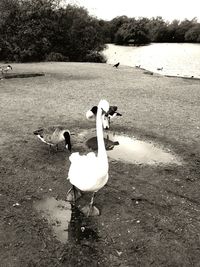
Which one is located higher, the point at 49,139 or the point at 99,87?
the point at 49,139

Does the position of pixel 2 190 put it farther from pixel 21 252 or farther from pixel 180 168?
pixel 180 168

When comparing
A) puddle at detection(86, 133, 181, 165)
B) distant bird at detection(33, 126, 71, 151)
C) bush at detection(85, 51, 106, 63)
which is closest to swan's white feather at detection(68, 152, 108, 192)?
distant bird at detection(33, 126, 71, 151)

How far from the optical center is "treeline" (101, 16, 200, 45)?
63688mm

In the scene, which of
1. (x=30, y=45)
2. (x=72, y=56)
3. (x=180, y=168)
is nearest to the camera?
Answer: (x=180, y=168)

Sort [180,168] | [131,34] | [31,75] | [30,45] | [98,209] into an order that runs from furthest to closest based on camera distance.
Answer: [131,34] → [30,45] → [31,75] → [180,168] → [98,209]

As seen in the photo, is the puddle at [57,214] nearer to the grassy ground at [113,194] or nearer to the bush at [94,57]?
the grassy ground at [113,194]

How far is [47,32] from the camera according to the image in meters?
32.6

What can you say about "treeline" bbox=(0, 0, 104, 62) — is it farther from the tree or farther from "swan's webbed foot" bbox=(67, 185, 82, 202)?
the tree

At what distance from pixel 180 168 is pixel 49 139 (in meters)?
3.05

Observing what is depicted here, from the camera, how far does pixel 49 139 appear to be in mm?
7836

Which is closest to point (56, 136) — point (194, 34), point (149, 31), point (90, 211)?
point (90, 211)

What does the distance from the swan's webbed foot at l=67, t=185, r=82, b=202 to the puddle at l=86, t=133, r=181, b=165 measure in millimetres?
1973

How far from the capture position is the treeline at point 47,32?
30938mm

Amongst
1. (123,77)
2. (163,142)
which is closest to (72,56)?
(123,77)
